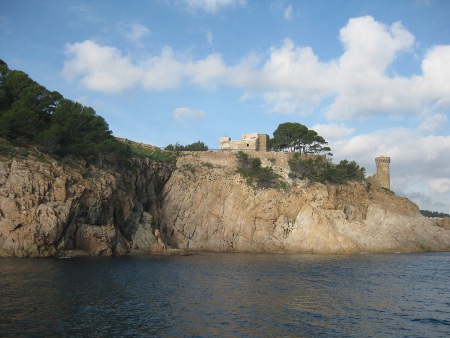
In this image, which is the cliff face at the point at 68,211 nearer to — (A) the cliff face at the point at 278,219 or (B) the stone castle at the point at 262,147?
(A) the cliff face at the point at 278,219

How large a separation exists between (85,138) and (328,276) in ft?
111

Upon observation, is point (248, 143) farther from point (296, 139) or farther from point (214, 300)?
point (214, 300)

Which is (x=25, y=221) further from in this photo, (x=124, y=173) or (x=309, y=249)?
(x=309, y=249)

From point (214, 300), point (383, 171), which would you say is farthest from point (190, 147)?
point (214, 300)

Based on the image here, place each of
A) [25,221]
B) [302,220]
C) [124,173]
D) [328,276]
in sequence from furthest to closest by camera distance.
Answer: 1. [302,220]
2. [124,173]
3. [25,221]
4. [328,276]

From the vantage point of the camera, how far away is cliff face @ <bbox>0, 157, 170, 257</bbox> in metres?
38.9

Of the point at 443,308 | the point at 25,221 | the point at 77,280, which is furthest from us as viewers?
the point at 25,221

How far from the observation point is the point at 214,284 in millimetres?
30984

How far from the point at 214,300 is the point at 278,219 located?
1522 inches

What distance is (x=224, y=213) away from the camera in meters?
63.8

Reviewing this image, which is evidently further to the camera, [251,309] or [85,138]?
[85,138]

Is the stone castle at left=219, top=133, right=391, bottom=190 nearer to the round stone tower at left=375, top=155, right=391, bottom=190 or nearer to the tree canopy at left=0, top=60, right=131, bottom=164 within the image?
the round stone tower at left=375, top=155, right=391, bottom=190

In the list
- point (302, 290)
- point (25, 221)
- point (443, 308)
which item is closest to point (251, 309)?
point (302, 290)

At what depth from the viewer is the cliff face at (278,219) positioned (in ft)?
201
